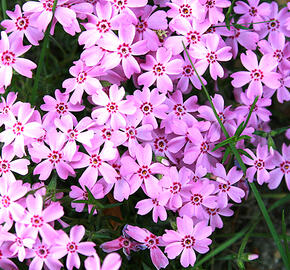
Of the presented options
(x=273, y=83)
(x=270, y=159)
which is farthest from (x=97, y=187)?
(x=273, y=83)

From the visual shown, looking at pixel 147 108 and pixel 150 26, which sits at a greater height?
pixel 150 26

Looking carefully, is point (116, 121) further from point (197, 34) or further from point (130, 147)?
point (197, 34)

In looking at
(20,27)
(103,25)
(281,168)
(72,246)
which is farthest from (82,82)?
(281,168)

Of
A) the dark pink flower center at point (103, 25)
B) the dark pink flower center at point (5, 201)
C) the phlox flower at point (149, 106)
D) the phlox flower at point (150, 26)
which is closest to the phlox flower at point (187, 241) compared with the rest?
the phlox flower at point (149, 106)

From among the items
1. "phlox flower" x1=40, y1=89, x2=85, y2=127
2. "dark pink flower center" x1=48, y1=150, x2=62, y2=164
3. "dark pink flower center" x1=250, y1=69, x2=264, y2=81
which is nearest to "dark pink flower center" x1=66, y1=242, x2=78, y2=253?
"dark pink flower center" x1=48, y1=150, x2=62, y2=164

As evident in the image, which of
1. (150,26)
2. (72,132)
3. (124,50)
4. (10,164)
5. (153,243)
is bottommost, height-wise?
(153,243)

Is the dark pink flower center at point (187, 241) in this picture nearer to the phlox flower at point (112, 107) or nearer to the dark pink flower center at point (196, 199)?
the dark pink flower center at point (196, 199)

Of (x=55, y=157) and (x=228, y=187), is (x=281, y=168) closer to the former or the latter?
(x=228, y=187)

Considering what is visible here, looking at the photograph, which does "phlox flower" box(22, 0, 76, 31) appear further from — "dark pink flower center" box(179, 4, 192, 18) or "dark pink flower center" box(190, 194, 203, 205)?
"dark pink flower center" box(190, 194, 203, 205)
